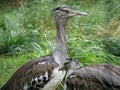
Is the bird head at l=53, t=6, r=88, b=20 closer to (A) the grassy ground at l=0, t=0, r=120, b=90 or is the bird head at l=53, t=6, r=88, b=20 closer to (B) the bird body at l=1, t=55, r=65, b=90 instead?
(B) the bird body at l=1, t=55, r=65, b=90

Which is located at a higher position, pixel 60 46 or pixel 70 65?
pixel 60 46

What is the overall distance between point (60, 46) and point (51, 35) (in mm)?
2303

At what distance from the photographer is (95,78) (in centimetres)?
529

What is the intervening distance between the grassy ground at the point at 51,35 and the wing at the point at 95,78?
6.44 feet

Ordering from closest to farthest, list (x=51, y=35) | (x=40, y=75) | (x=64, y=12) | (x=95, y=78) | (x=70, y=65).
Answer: (x=95, y=78)
(x=70, y=65)
(x=40, y=75)
(x=64, y=12)
(x=51, y=35)

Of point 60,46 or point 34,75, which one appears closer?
point 34,75

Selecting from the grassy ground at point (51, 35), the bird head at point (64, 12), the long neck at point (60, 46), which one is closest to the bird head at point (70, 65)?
the long neck at point (60, 46)

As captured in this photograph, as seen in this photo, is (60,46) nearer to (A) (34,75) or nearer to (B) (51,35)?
(A) (34,75)

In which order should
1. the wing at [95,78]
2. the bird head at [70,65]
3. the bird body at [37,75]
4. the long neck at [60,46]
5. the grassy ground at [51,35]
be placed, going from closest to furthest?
1. the wing at [95,78]
2. the bird head at [70,65]
3. the bird body at [37,75]
4. the long neck at [60,46]
5. the grassy ground at [51,35]

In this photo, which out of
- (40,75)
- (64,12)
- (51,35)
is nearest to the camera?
(40,75)

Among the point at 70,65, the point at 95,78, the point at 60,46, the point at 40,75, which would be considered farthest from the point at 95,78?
the point at 60,46

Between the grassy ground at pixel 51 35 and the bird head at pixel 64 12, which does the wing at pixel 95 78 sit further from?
the grassy ground at pixel 51 35

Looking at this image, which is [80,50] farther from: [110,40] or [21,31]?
[21,31]

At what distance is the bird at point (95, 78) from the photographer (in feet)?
17.0
